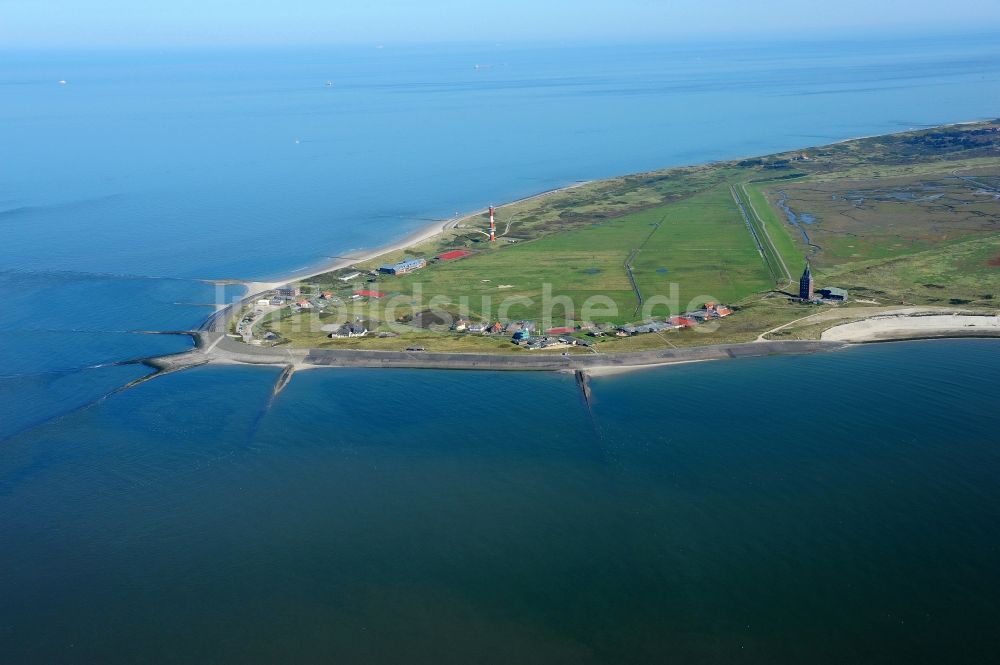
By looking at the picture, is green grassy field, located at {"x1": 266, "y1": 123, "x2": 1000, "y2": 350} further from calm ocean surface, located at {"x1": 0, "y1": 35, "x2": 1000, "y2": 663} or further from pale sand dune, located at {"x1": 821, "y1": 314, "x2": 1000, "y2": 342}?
calm ocean surface, located at {"x1": 0, "y1": 35, "x2": 1000, "y2": 663}

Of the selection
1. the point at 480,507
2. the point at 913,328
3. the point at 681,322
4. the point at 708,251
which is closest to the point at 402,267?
the point at 681,322

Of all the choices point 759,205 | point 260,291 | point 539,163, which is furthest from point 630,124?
point 260,291

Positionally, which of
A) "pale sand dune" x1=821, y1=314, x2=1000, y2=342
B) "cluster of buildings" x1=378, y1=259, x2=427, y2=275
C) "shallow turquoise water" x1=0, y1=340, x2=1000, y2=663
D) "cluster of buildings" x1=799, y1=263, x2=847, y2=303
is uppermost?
"cluster of buildings" x1=378, y1=259, x2=427, y2=275

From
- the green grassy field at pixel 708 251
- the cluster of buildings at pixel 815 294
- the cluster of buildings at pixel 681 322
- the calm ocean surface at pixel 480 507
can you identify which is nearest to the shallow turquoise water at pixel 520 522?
the calm ocean surface at pixel 480 507

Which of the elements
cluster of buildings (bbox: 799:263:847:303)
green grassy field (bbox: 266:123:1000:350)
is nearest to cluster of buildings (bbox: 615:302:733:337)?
green grassy field (bbox: 266:123:1000:350)

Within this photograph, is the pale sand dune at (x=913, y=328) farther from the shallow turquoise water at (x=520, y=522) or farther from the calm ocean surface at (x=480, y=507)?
the shallow turquoise water at (x=520, y=522)
